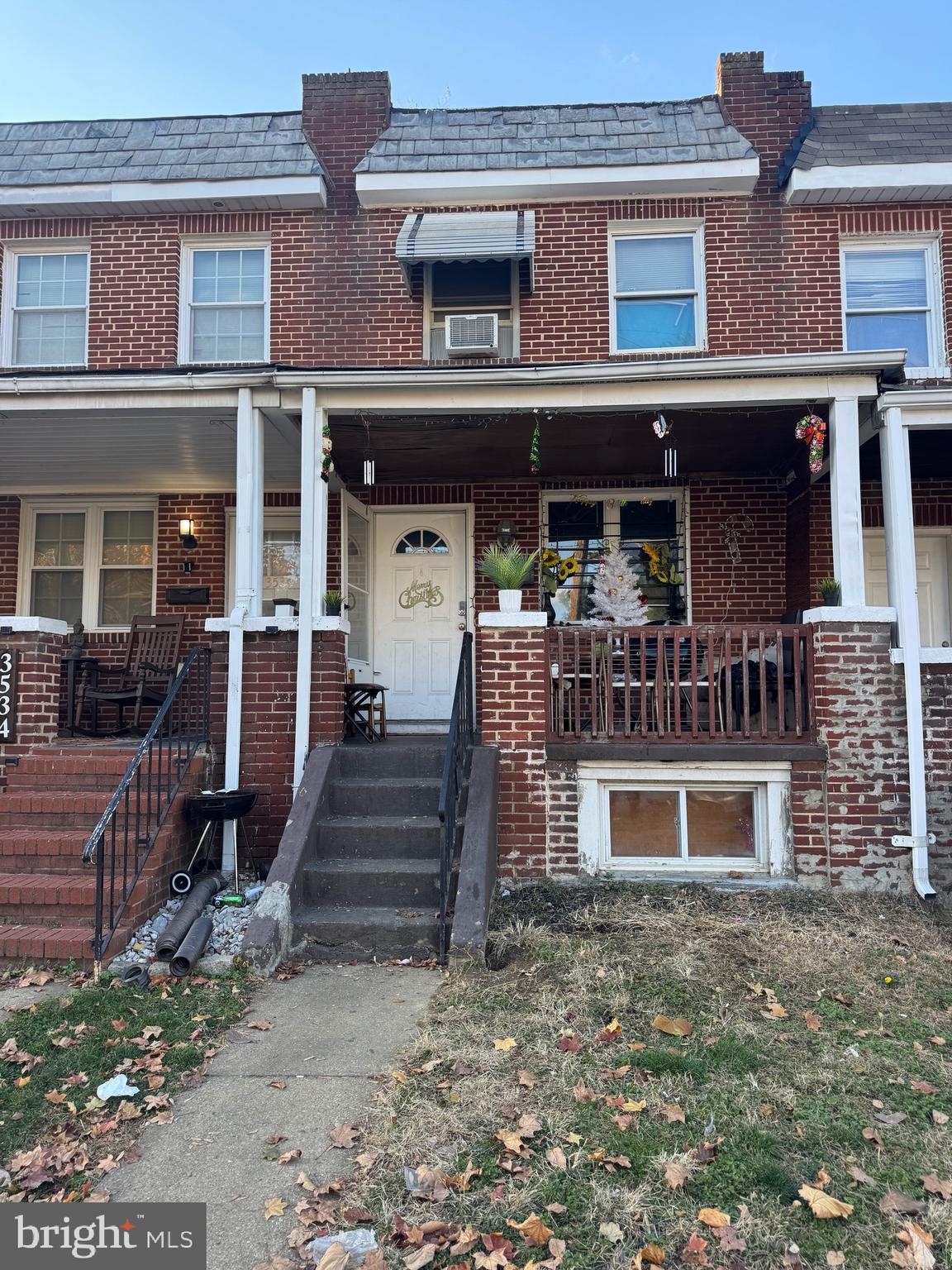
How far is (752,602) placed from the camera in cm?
860

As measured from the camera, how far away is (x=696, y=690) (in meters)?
6.02

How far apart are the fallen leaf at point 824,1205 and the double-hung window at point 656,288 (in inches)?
298

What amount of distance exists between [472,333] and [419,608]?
112 inches

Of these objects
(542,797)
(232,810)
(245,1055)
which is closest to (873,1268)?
(245,1055)

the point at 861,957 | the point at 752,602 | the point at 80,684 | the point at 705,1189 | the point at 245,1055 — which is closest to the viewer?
the point at 705,1189

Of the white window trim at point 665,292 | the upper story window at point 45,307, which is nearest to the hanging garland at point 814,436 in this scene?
the white window trim at point 665,292

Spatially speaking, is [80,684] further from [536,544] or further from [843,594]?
[843,594]

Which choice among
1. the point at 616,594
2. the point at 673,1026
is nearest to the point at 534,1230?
the point at 673,1026

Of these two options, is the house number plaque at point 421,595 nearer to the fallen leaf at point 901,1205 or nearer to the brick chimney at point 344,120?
the brick chimney at point 344,120

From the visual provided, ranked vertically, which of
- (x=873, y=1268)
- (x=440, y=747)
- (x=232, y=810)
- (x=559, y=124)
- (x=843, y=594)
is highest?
(x=559, y=124)

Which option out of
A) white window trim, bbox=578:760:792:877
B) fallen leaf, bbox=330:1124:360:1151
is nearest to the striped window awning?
white window trim, bbox=578:760:792:877

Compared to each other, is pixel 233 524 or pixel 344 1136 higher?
pixel 233 524

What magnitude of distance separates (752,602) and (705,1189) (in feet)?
21.9
